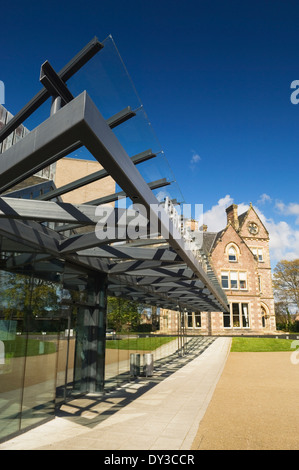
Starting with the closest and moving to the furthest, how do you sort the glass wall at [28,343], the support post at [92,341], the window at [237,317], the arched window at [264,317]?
1. the glass wall at [28,343]
2. the support post at [92,341]
3. the window at [237,317]
4. the arched window at [264,317]

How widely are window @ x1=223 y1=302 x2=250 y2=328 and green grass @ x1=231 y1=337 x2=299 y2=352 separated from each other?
10.5 m

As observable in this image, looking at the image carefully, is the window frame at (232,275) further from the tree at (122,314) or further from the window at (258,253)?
the tree at (122,314)

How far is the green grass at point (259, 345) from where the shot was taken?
89.5 feet

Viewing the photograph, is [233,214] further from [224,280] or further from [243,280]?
[224,280]

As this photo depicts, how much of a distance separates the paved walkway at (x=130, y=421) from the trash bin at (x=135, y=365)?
1.53 metres

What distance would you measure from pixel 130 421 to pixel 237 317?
38382 mm

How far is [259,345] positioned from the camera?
28.8m

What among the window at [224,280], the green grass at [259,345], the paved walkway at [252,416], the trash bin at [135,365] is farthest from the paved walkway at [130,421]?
the window at [224,280]

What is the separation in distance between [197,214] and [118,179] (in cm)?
381

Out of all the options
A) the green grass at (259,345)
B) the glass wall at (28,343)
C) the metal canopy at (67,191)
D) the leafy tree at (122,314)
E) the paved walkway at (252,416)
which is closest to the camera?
the metal canopy at (67,191)

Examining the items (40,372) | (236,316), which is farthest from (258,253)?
(40,372)

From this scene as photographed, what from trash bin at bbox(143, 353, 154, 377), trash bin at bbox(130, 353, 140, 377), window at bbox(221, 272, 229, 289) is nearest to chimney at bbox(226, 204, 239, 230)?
window at bbox(221, 272, 229, 289)
